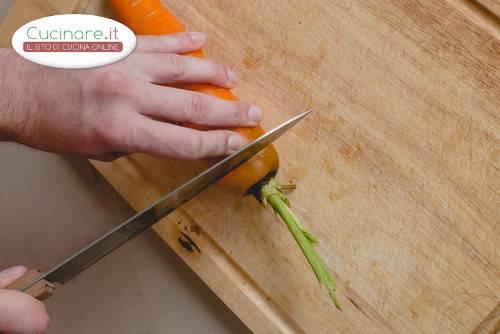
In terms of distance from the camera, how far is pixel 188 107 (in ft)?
3.18

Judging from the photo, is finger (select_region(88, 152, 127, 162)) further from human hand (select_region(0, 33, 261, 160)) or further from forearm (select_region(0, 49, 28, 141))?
forearm (select_region(0, 49, 28, 141))

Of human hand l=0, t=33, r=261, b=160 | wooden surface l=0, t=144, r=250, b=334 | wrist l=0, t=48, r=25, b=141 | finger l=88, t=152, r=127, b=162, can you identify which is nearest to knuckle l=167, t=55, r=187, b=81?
human hand l=0, t=33, r=261, b=160

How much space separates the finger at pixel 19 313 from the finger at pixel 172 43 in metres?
0.51

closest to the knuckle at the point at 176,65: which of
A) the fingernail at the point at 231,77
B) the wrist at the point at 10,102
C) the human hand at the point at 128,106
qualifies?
the human hand at the point at 128,106

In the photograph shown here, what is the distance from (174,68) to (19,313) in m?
0.51

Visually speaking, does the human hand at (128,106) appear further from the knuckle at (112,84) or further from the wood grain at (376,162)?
the wood grain at (376,162)

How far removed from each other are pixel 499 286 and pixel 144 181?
0.76 metres

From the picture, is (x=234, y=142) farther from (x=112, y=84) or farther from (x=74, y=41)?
(x=74, y=41)

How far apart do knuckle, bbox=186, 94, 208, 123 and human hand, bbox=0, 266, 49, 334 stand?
1.39 feet

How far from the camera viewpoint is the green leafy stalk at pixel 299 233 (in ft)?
3.19

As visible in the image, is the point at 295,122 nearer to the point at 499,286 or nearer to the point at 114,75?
the point at 114,75

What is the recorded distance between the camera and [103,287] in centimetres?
128

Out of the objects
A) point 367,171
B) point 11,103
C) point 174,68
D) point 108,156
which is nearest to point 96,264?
point 108,156

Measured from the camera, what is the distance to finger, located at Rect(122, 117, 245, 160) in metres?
0.95
